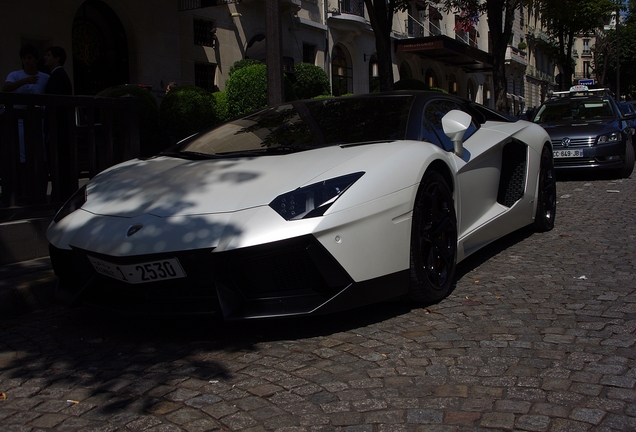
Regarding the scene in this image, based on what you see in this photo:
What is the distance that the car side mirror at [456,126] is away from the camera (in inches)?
163

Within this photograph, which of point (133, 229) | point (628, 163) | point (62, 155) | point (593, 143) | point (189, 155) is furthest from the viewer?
point (628, 163)

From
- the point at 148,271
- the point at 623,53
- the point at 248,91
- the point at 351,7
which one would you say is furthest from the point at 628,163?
the point at 623,53

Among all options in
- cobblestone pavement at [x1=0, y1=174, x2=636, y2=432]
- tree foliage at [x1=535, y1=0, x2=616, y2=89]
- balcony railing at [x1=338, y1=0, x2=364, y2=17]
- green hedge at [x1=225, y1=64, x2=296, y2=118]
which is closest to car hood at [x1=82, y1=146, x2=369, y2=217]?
cobblestone pavement at [x1=0, y1=174, x2=636, y2=432]

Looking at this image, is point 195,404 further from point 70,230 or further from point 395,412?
point 70,230

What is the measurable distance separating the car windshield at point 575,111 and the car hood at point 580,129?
0.52 meters

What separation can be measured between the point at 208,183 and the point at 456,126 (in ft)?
5.09

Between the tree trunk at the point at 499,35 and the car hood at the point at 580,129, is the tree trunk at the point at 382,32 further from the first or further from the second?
the tree trunk at the point at 499,35

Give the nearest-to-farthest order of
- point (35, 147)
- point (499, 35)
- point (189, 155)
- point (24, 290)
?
point (24, 290), point (189, 155), point (35, 147), point (499, 35)

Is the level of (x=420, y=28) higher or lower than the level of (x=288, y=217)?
higher

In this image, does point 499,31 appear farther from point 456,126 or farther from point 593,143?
point 456,126

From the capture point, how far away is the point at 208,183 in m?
3.54

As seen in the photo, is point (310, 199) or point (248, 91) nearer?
point (310, 199)

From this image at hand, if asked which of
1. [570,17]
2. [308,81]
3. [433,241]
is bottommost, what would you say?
[433,241]

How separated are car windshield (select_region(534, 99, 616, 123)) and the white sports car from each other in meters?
7.81
